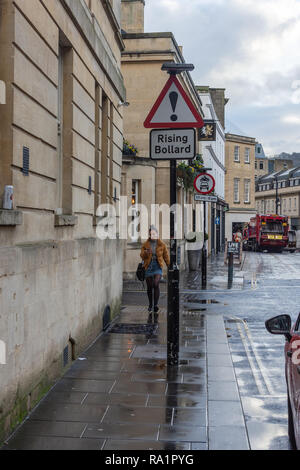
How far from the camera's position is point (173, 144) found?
330 inches

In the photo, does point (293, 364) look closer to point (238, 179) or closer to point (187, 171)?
point (187, 171)

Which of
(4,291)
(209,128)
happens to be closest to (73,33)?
(4,291)

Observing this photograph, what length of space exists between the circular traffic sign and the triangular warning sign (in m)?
10.9

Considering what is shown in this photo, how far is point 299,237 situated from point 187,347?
2483 inches

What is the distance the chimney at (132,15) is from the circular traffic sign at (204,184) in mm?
9962

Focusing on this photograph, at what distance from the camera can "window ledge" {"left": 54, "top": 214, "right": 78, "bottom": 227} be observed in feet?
25.2

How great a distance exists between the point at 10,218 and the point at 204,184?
46.5 ft

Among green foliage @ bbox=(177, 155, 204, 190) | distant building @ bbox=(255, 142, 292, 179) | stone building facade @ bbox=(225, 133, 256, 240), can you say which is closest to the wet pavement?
green foliage @ bbox=(177, 155, 204, 190)

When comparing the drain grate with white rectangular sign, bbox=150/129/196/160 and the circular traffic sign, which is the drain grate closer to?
white rectangular sign, bbox=150/129/196/160

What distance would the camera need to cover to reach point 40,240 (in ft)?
22.6
